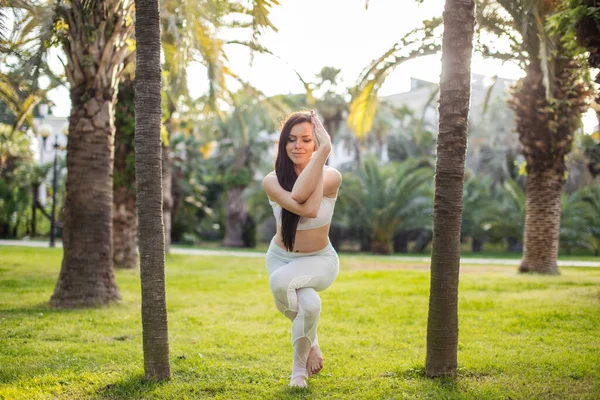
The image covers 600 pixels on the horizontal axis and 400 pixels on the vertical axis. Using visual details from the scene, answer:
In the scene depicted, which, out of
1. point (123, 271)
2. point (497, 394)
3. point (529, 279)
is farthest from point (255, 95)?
point (497, 394)

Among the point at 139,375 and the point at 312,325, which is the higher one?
the point at 312,325

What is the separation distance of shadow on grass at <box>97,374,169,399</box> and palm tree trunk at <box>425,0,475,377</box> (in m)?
2.10

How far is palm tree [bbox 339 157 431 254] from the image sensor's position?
24375mm

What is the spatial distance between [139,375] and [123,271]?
9005mm

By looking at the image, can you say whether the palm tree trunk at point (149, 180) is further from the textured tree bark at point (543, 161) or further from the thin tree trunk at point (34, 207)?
the thin tree trunk at point (34, 207)

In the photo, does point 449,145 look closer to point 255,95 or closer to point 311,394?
point 311,394

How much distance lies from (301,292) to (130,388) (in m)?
1.39

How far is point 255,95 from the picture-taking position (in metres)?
14.2

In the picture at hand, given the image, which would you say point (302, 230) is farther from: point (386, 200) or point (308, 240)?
point (386, 200)

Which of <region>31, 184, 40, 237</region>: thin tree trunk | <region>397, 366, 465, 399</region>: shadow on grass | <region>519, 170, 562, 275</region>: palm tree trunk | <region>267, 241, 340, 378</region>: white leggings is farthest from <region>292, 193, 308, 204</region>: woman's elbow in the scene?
<region>31, 184, 40, 237</region>: thin tree trunk

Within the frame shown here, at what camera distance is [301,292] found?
453 centimetres

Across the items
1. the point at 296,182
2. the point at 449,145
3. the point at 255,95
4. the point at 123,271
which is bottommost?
the point at 123,271

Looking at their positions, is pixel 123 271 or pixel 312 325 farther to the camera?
pixel 123 271

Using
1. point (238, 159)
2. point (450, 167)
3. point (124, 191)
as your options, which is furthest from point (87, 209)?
point (238, 159)
